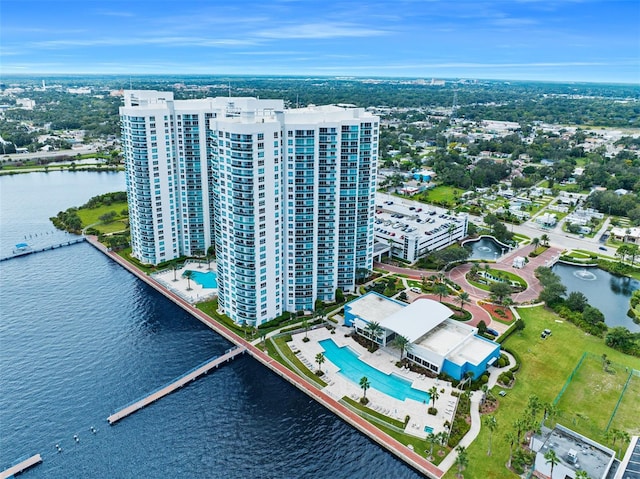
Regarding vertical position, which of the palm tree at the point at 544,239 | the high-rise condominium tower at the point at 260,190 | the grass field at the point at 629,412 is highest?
the high-rise condominium tower at the point at 260,190

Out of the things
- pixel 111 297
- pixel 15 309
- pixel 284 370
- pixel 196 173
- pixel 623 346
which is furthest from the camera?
pixel 196 173

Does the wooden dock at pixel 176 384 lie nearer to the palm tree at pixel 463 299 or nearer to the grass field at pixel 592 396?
the palm tree at pixel 463 299

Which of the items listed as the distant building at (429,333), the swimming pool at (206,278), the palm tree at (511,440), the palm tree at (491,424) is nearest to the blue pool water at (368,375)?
the distant building at (429,333)

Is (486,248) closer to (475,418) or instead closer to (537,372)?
(537,372)

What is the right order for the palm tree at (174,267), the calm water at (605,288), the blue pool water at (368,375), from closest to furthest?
the blue pool water at (368,375) → the calm water at (605,288) → the palm tree at (174,267)

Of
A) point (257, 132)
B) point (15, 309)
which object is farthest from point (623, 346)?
point (15, 309)

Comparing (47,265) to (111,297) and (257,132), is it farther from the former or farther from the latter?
(257,132)

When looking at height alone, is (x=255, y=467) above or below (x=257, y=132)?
below
